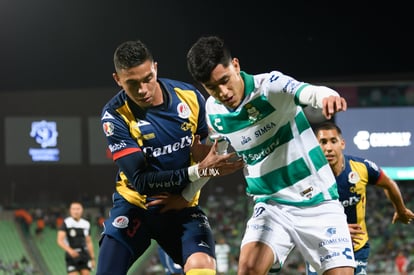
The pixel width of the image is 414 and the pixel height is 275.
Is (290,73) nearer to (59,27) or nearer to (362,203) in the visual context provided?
(59,27)

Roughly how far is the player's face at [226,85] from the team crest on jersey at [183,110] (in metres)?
0.34

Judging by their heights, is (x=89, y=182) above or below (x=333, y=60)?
below

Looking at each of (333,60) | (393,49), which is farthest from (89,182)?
(393,49)

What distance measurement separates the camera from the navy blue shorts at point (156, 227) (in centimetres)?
373

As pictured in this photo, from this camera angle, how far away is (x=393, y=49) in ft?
40.1

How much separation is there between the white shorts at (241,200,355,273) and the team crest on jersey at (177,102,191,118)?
2.12ft

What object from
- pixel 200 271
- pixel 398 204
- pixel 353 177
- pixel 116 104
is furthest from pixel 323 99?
pixel 398 204

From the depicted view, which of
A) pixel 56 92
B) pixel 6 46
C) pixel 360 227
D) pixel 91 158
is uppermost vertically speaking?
pixel 6 46

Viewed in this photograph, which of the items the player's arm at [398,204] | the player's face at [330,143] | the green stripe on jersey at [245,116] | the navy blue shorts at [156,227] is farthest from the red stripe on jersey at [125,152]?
the player's arm at [398,204]

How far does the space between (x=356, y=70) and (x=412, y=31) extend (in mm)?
1147

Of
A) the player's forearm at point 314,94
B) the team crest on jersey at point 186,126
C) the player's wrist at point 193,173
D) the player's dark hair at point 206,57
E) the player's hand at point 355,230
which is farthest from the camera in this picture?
the player's hand at point 355,230

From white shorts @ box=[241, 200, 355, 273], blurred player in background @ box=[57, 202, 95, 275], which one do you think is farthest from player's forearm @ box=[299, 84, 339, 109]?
blurred player in background @ box=[57, 202, 95, 275]

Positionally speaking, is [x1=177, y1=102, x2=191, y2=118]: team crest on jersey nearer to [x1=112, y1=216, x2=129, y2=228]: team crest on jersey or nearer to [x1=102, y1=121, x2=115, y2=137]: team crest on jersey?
[x1=102, y1=121, x2=115, y2=137]: team crest on jersey

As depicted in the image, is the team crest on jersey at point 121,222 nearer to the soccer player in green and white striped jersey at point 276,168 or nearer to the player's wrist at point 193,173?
the player's wrist at point 193,173
